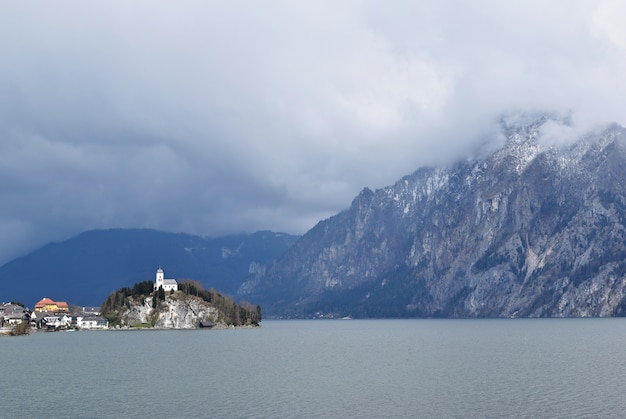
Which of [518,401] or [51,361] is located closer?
[518,401]

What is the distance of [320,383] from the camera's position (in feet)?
317

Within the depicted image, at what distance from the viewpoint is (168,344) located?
590 ft

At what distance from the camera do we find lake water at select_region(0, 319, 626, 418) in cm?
7406

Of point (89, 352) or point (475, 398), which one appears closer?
point (475, 398)

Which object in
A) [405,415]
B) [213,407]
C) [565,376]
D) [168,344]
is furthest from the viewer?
[168,344]

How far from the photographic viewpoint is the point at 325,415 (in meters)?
71.4

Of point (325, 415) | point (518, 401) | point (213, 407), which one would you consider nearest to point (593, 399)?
point (518, 401)

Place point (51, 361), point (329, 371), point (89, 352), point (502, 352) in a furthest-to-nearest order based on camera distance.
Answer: point (89, 352), point (502, 352), point (51, 361), point (329, 371)

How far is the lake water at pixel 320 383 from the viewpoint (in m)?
74.1

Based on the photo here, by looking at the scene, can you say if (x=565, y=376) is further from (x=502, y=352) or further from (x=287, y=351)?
(x=287, y=351)

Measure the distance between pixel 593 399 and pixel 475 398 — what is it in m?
13.7

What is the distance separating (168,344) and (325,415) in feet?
383

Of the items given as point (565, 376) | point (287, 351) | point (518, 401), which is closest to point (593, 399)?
point (518, 401)

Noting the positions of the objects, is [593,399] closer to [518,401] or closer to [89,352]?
A: [518,401]
